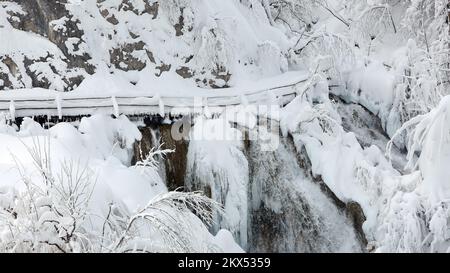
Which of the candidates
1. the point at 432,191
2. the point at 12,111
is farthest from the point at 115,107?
the point at 432,191

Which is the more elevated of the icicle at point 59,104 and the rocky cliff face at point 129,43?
the rocky cliff face at point 129,43

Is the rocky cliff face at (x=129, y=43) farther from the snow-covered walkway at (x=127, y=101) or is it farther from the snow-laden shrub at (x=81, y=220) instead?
the snow-laden shrub at (x=81, y=220)

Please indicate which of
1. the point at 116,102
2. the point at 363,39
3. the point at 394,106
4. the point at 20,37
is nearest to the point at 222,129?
the point at 116,102

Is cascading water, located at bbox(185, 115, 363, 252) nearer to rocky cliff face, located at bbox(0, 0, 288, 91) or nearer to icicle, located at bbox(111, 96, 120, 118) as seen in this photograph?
icicle, located at bbox(111, 96, 120, 118)

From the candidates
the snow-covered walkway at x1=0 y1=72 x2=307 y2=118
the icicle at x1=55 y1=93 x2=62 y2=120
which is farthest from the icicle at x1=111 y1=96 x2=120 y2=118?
the icicle at x1=55 y1=93 x2=62 y2=120

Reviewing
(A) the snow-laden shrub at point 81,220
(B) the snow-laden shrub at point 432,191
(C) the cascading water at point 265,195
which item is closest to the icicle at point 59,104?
(C) the cascading water at point 265,195

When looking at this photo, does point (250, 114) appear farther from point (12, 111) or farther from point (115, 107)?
point (12, 111)

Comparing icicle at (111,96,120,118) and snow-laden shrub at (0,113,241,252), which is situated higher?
icicle at (111,96,120,118)

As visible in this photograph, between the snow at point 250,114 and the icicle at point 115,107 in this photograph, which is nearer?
the snow at point 250,114
